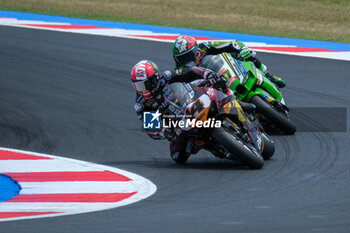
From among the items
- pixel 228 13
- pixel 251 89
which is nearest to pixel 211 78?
pixel 251 89

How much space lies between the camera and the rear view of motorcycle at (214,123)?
841 centimetres

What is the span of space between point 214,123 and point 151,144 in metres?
2.17

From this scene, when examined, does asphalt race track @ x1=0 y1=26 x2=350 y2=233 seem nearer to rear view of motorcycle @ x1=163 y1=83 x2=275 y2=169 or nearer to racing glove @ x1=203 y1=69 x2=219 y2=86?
rear view of motorcycle @ x1=163 y1=83 x2=275 y2=169

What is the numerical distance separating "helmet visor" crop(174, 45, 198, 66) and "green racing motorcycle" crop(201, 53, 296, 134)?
20 centimetres

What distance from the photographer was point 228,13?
24484 millimetres

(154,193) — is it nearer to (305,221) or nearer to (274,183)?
(274,183)

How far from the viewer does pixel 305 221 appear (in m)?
6.22

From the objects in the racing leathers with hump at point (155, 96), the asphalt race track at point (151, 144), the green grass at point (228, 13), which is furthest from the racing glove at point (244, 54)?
the green grass at point (228, 13)

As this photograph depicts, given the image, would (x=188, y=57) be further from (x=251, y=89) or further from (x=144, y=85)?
(x=144, y=85)

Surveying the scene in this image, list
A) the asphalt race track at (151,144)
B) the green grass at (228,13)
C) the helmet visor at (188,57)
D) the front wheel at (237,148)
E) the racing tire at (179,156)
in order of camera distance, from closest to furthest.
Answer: the asphalt race track at (151,144) → the front wheel at (237,148) → the racing tire at (179,156) → the helmet visor at (188,57) → the green grass at (228,13)

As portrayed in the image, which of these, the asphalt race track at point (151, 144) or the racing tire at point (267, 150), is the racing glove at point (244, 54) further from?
the racing tire at point (267, 150)

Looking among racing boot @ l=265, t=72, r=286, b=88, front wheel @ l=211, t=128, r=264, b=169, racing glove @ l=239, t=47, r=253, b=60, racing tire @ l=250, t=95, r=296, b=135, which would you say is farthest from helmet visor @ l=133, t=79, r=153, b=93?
racing boot @ l=265, t=72, r=286, b=88

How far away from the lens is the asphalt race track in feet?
21.0

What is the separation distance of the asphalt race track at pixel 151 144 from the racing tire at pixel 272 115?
18 cm
